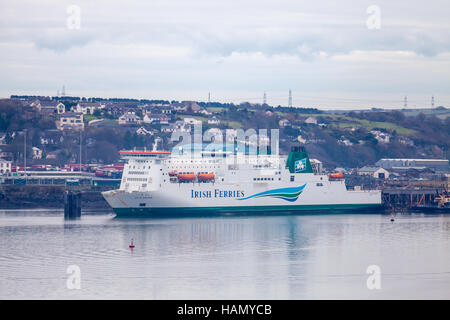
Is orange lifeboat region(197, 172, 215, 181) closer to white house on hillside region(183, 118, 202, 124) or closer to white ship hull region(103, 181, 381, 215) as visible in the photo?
white ship hull region(103, 181, 381, 215)

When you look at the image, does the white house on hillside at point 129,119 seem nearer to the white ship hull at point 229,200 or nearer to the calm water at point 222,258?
the white ship hull at point 229,200

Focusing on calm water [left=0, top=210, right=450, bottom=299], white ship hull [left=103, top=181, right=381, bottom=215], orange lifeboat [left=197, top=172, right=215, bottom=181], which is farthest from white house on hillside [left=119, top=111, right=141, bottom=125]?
calm water [left=0, top=210, right=450, bottom=299]

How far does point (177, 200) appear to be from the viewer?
5269cm

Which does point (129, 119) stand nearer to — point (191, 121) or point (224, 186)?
point (191, 121)

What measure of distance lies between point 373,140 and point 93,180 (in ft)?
148

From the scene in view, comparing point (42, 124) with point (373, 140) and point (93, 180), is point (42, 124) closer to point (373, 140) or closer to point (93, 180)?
point (93, 180)

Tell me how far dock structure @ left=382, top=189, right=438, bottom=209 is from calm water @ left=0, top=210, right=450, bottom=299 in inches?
446

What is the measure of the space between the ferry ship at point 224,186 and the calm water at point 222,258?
2433 millimetres

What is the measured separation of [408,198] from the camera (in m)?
63.1

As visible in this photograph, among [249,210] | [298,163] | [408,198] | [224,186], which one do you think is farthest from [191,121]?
[224,186]

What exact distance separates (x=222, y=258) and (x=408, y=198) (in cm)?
3088

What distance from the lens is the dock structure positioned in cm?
6206
